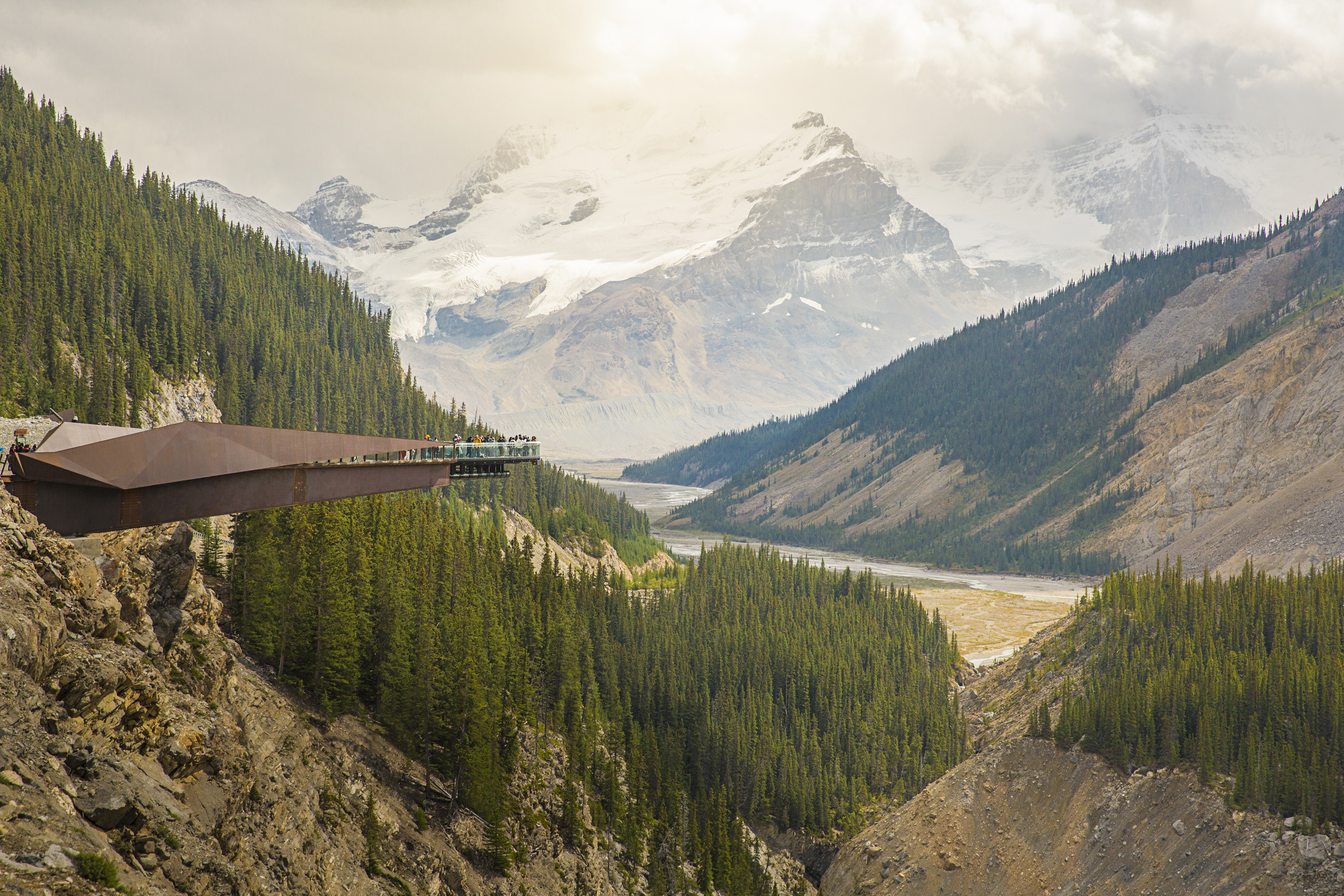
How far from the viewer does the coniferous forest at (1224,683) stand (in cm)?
5066

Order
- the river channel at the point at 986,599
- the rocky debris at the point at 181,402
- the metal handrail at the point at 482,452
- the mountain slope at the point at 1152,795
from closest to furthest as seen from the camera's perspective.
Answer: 1. the metal handrail at the point at 482,452
2. the mountain slope at the point at 1152,795
3. the rocky debris at the point at 181,402
4. the river channel at the point at 986,599

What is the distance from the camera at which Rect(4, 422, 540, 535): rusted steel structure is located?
82.0 ft

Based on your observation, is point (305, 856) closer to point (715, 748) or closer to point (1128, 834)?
point (1128, 834)

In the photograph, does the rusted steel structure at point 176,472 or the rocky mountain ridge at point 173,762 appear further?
the rusted steel structure at point 176,472

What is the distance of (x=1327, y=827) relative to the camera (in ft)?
153

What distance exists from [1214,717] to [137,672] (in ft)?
188

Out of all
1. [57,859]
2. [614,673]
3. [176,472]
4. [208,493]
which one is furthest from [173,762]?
[614,673]

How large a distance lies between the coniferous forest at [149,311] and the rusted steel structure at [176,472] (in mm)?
46965

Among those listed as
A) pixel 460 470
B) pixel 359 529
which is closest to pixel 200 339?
pixel 359 529

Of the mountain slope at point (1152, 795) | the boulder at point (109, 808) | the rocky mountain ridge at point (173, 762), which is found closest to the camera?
the rocky mountain ridge at point (173, 762)

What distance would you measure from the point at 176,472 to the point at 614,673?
49587 mm

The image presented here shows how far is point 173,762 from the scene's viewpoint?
2116cm

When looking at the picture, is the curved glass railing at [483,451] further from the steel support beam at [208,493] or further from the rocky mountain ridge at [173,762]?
the rocky mountain ridge at [173,762]

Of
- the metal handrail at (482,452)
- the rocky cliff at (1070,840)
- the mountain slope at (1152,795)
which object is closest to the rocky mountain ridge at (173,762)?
the metal handrail at (482,452)
